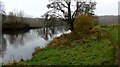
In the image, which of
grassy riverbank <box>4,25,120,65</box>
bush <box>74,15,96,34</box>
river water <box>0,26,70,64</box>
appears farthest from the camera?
bush <box>74,15,96,34</box>

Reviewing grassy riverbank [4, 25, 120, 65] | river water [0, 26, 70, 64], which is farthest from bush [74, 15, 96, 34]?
grassy riverbank [4, 25, 120, 65]

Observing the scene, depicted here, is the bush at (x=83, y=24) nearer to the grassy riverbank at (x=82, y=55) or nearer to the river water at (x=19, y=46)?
the river water at (x=19, y=46)

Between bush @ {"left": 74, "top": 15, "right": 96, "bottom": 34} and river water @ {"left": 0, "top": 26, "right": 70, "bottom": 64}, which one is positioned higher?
bush @ {"left": 74, "top": 15, "right": 96, "bottom": 34}

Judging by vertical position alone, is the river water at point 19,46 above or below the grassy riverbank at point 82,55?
below

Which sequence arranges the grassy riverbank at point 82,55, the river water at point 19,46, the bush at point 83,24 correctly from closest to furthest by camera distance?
the grassy riverbank at point 82,55, the river water at point 19,46, the bush at point 83,24

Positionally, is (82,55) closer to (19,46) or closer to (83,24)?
(19,46)

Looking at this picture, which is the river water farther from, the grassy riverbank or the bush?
the bush

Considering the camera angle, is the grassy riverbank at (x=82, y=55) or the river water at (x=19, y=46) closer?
the grassy riverbank at (x=82, y=55)

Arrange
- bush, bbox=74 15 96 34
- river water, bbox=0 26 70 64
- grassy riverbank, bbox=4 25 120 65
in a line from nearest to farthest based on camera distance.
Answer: grassy riverbank, bbox=4 25 120 65 < river water, bbox=0 26 70 64 < bush, bbox=74 15 96 34

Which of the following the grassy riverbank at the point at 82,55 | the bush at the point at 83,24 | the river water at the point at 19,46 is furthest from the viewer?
the bush at the point at 83,24

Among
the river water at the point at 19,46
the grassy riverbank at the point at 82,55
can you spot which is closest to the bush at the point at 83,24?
the river water at the point at 19,46

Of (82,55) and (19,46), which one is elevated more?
(82,55)

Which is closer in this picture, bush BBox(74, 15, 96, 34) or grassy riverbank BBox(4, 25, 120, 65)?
grassy riverbank BBox(4, 25, 120, 65)

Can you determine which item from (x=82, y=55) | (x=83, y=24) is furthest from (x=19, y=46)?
(x=82, y=55)
